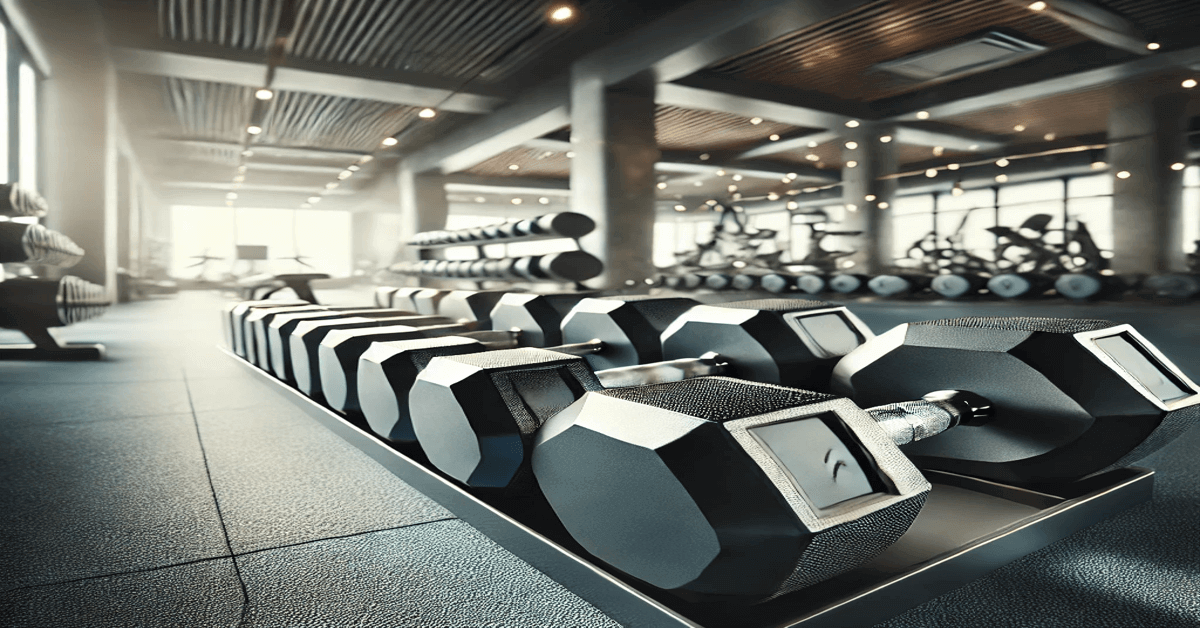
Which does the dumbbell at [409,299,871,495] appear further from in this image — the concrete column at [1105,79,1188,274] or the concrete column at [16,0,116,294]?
the concrete column at [16,0,116,294]

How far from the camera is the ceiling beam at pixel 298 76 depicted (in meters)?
3.46

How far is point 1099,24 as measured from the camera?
6.93 feet

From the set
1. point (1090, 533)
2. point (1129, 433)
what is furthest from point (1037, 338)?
point (1090, 533)

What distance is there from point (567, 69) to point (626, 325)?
2525 mm

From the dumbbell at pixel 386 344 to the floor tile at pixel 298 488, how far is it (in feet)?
0.38

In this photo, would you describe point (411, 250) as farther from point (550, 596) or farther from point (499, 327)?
point (550, 596)

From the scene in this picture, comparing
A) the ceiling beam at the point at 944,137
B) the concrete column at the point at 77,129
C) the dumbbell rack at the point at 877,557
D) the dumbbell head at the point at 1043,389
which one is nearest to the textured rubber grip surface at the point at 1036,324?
the dumbbell head at the point at 1043,389


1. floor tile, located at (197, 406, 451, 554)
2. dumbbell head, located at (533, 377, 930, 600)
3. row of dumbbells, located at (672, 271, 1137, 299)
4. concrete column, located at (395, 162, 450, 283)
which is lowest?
floor tile, located at (197, 406, 451, 554)

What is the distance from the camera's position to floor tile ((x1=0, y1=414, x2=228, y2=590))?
811 millimetres

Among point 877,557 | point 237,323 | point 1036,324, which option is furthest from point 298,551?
point 237,323

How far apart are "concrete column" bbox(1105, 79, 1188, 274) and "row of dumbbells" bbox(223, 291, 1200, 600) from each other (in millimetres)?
1433

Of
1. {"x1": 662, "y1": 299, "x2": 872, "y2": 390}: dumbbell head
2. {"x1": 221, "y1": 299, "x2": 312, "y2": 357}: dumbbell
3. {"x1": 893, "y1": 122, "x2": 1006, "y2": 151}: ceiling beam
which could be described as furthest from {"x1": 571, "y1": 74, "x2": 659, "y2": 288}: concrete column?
{"x1": 662, "y1": 299, "x2": 872, "y2": 390}: dumbbell head

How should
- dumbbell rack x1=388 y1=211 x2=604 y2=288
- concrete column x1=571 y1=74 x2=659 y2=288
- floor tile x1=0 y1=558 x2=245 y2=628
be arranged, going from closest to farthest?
floor tile x1=0 y1=558 x2=245 y2=628 → dumbbell rack x1=388 y1=211 x2=604 y2=288 → concrete column x1=571 y1=74 x2=659 y2=288

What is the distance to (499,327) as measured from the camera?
2373 millimetres
